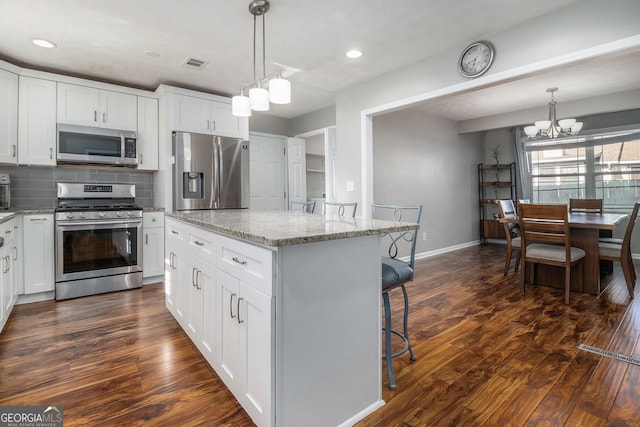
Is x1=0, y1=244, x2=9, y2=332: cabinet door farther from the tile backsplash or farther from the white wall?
the white wall

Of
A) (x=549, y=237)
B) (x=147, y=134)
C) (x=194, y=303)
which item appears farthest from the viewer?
(x=147, y=134)

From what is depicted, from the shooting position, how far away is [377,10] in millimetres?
2432

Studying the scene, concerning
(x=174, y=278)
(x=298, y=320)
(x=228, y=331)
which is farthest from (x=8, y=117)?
(x=298, y=320)

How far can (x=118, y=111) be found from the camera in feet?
12.2

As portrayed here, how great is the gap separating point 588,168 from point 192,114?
651cm

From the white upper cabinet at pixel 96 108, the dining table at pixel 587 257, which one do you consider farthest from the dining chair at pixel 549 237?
the white upper cabinet at pixel 96 108

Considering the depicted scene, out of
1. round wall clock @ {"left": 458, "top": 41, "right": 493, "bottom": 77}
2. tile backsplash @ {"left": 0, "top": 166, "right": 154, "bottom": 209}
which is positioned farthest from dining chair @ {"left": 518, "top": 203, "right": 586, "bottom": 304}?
tile backsplash @ {"left": 0, "top": 166, "right": 154, "bottom": 209}

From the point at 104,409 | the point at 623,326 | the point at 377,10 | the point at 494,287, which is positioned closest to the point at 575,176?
the point at 494,287

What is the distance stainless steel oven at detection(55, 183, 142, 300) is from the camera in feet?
10.7

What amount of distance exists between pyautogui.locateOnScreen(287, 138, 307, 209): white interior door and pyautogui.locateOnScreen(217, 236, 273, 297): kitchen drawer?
390 cm

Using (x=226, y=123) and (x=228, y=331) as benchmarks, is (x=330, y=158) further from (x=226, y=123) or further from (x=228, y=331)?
(x=228, y=331)

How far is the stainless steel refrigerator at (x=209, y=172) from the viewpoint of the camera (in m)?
3.82

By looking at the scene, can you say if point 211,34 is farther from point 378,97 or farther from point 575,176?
point 575,176

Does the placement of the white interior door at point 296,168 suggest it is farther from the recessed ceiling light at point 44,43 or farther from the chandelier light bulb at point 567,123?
the chandelier light bulb at point 567,123
